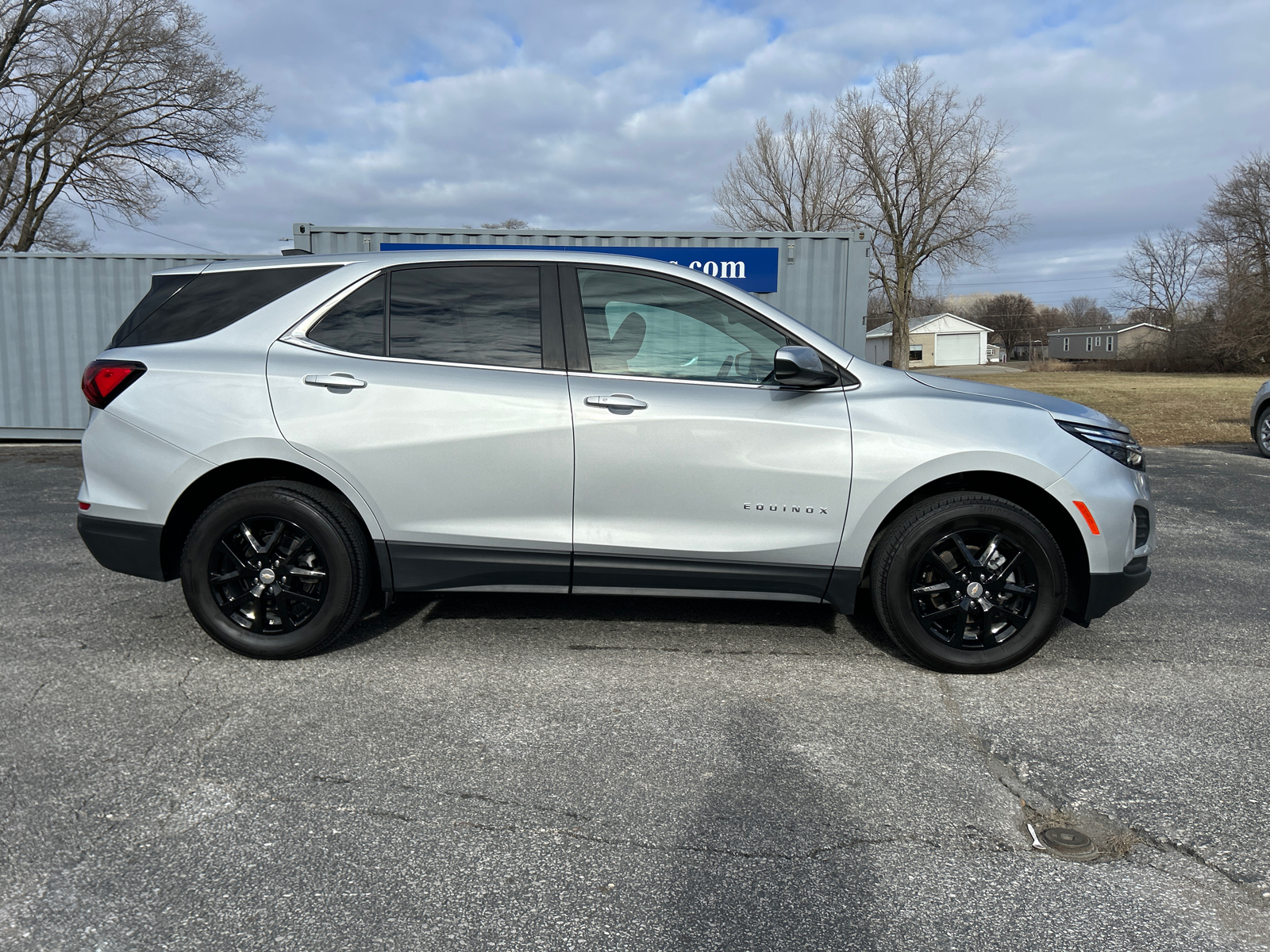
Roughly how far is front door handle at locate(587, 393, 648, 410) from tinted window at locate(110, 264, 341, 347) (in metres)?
1.38

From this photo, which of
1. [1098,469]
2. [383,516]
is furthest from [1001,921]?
[383,516]

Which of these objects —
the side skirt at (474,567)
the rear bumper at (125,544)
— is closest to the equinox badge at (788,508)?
the side skirt at (474,567)

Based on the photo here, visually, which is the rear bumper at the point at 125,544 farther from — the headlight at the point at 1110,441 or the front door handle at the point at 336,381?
the headlight at the point at 1110,441

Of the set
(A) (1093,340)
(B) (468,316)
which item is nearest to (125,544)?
(B) (468,316)

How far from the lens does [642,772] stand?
2951 millimetres

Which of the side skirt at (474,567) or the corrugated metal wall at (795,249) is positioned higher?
the corrugated metal wall at (795,249)

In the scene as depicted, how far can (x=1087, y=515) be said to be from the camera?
374 centimetres

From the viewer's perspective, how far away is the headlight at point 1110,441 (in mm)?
3834

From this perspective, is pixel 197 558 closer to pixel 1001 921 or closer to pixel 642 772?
pixel 642 772

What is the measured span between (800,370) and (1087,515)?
1379mm

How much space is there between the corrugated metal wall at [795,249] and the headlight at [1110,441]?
25.7 ft

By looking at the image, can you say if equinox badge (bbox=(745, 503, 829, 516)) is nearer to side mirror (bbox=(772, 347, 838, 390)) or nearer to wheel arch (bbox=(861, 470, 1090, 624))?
wheel arch (bbox=(861, 470, 1090, 624))

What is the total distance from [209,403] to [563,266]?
1658mm

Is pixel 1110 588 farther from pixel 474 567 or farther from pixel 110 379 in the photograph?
pixel 110 379
